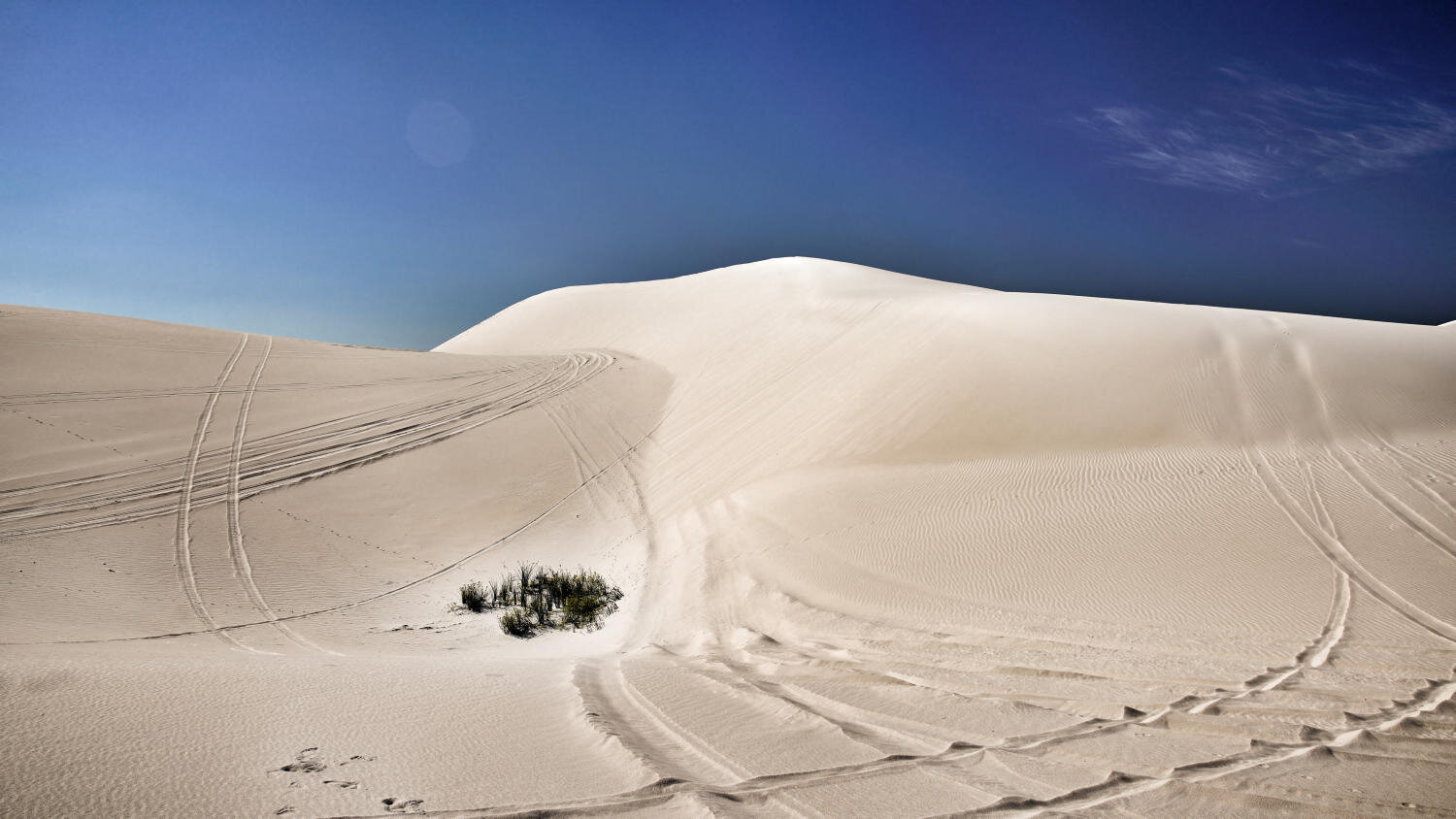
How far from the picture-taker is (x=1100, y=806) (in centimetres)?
334

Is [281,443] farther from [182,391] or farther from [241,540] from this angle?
[241,540]

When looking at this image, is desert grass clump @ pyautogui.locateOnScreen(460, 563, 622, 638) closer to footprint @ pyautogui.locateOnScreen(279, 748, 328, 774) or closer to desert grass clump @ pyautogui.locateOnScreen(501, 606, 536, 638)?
desert grass clump @ pyautogui.locateOnScreen(501, 606, 536, 638)

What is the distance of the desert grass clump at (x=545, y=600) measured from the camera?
26.2 ft

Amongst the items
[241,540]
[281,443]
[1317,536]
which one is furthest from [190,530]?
[1317,536]

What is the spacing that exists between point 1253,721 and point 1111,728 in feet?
2.90

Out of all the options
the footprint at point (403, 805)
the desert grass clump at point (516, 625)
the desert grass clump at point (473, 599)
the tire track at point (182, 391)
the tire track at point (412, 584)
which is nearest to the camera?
the footprint at point (403, 805)

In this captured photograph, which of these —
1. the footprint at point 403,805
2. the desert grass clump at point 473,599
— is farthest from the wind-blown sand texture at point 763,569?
the desert grass clump at point 473,599

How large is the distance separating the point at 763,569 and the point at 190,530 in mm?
7606

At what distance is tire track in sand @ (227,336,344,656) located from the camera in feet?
23.7

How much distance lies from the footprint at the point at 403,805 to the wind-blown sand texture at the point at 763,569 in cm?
2

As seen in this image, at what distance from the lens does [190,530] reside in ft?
31.1

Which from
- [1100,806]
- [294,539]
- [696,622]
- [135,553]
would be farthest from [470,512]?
[1100,806]

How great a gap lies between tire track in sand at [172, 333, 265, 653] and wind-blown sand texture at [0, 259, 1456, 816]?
74 millimetres

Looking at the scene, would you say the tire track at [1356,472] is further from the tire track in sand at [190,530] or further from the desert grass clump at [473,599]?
the tire track in sand at [190,530]
